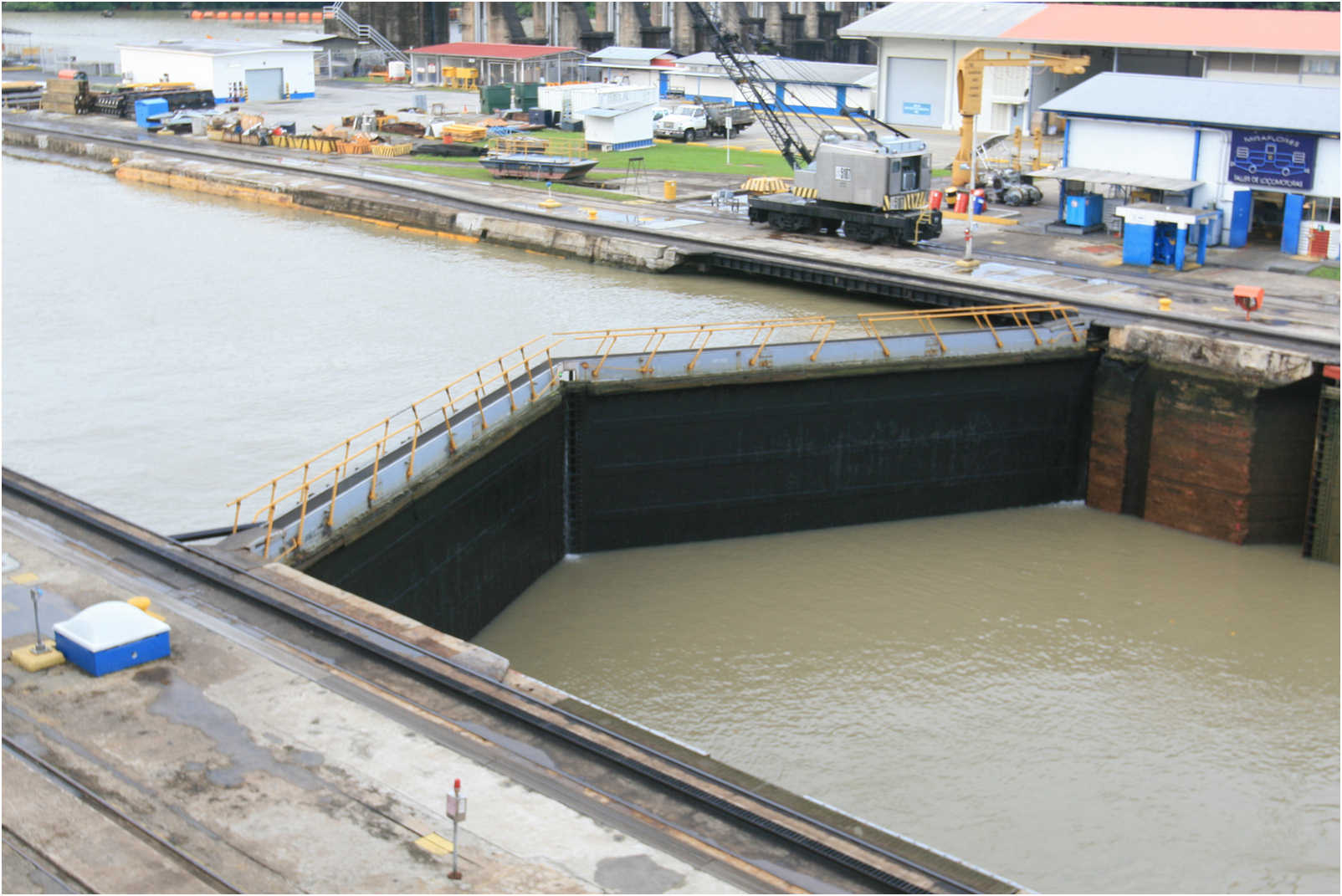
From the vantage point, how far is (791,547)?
88.0 ft

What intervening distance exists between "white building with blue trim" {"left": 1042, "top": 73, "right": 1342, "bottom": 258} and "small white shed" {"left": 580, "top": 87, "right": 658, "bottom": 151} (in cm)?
2395

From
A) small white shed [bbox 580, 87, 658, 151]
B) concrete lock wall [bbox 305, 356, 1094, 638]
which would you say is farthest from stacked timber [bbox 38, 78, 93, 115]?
concrete lock wall [bbox 305, 356, 1094, 638]

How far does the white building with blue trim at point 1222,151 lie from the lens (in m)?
39.3

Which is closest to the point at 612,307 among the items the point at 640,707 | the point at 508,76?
the point at 640,707

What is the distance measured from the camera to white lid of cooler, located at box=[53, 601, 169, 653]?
52.1 feet

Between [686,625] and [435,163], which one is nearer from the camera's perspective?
[686,625]

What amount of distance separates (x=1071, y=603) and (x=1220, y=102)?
76.4 ft

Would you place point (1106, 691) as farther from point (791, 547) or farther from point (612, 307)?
point (612, 307)

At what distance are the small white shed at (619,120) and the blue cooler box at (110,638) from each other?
161 feet

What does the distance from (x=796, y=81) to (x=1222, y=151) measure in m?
32.6

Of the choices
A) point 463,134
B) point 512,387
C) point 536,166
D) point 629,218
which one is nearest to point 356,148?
point 463,134

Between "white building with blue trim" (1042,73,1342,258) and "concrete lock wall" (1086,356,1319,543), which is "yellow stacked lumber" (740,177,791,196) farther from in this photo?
"concrete lock wall" (1086,356,1319,543)

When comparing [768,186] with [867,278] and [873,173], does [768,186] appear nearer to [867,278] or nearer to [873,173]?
[873,173]

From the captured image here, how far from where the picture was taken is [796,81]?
230ft
